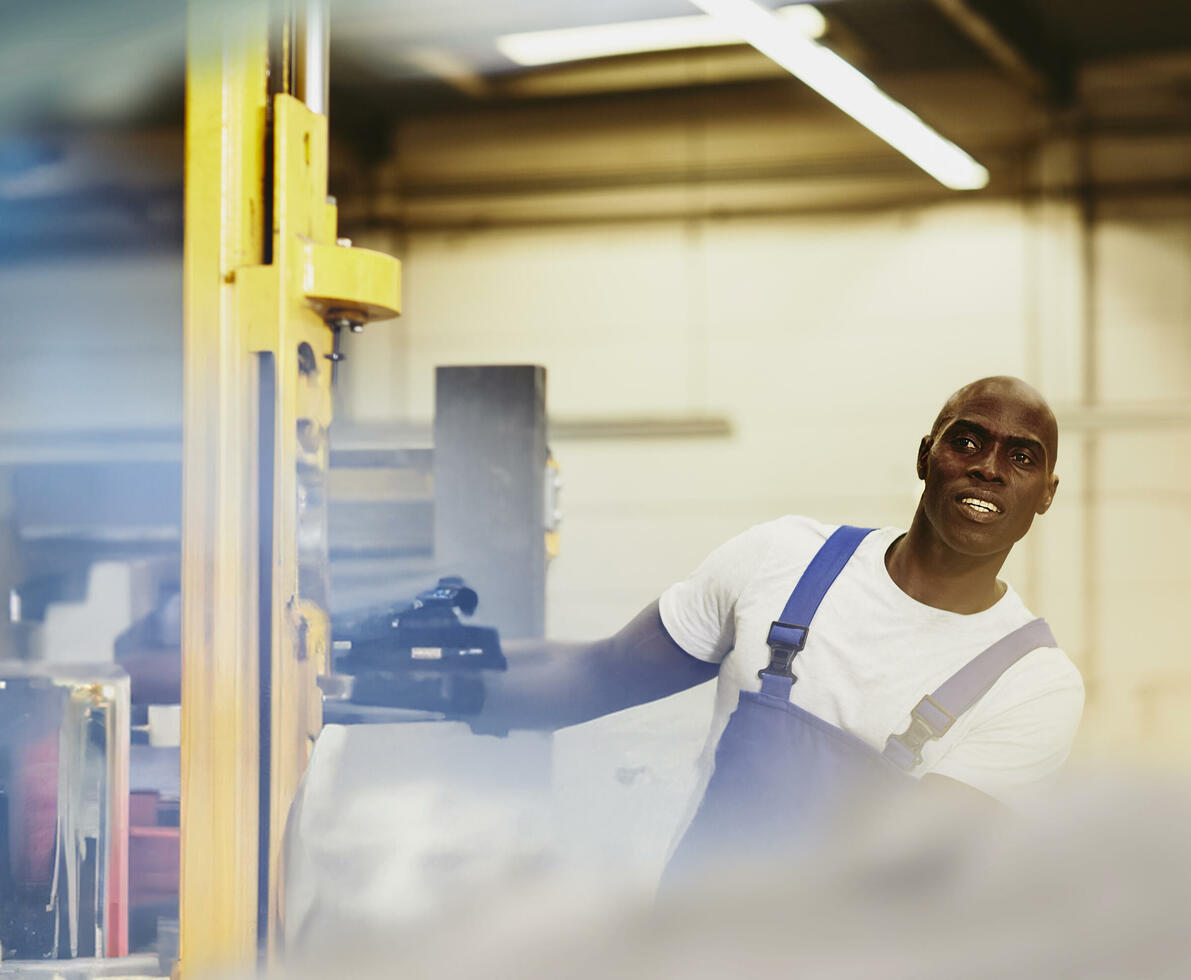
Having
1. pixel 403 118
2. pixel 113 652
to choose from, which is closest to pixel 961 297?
pixel 403 118

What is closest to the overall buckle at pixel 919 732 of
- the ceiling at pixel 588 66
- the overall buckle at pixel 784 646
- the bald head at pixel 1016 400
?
the overall buckle at pixel 784 646

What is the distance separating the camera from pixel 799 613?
2.78 feet

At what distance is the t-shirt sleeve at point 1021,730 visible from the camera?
2.43 feet

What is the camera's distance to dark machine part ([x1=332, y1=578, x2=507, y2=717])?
0.88m

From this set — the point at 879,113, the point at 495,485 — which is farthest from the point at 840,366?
the point at 495,485

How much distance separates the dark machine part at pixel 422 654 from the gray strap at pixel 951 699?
39 cm

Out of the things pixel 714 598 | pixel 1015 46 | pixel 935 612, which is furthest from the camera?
pixel 1015 46

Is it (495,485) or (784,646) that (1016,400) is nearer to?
(784,646)

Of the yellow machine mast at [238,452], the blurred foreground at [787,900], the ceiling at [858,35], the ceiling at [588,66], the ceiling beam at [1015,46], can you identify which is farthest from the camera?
the ceiling beam at [1015,46]

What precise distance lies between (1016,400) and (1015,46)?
117 inches

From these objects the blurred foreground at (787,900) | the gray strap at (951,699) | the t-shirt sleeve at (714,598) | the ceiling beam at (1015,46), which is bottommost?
the blurred foreground at (787,900)

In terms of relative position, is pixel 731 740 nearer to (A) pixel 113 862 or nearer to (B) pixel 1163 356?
(A) pixel 113 862

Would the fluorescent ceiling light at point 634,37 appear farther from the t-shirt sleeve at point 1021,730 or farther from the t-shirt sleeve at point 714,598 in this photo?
the t-shirt sleeve at point 1021,730

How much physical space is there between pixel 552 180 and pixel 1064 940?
3.50 m
